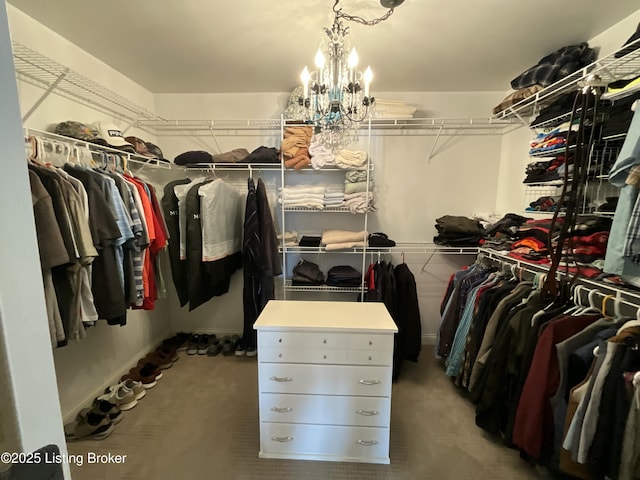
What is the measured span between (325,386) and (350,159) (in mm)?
1739

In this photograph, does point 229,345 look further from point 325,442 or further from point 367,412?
point 367,412

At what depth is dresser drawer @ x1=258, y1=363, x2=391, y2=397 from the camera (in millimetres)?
1486

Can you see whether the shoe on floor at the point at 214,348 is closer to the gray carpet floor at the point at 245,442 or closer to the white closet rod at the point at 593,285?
the gray carpet floor at the point at 245,442

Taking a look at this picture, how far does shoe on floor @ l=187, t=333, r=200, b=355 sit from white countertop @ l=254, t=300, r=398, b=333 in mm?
1414

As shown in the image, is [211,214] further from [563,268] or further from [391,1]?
[563,268]

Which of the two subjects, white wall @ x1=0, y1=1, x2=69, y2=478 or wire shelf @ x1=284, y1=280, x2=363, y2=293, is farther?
wire shelf @ x1=284, y1=280, x2=363, y2=293

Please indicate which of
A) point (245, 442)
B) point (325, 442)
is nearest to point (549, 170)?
point (325, 442)

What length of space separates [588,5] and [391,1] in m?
1.06

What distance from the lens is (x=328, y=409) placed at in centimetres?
152

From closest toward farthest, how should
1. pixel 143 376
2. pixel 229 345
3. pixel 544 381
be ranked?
pixel 544 381 → pixel 143 376 → pixel 229 345

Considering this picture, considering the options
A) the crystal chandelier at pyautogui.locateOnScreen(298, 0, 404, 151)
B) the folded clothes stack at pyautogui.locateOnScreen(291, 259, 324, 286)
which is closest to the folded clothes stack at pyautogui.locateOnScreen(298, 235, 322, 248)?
the folded clothes stack at pyautogui.locateOnScreen(291, 259, 324, 286)

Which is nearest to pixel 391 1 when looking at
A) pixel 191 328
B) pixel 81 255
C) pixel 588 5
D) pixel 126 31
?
pixel 588 5

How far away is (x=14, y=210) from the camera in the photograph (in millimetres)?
501

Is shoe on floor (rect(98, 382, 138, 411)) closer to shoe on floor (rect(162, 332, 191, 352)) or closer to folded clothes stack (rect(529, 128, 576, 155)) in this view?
shoe on floor (rect(162, 332, 191, 352))
